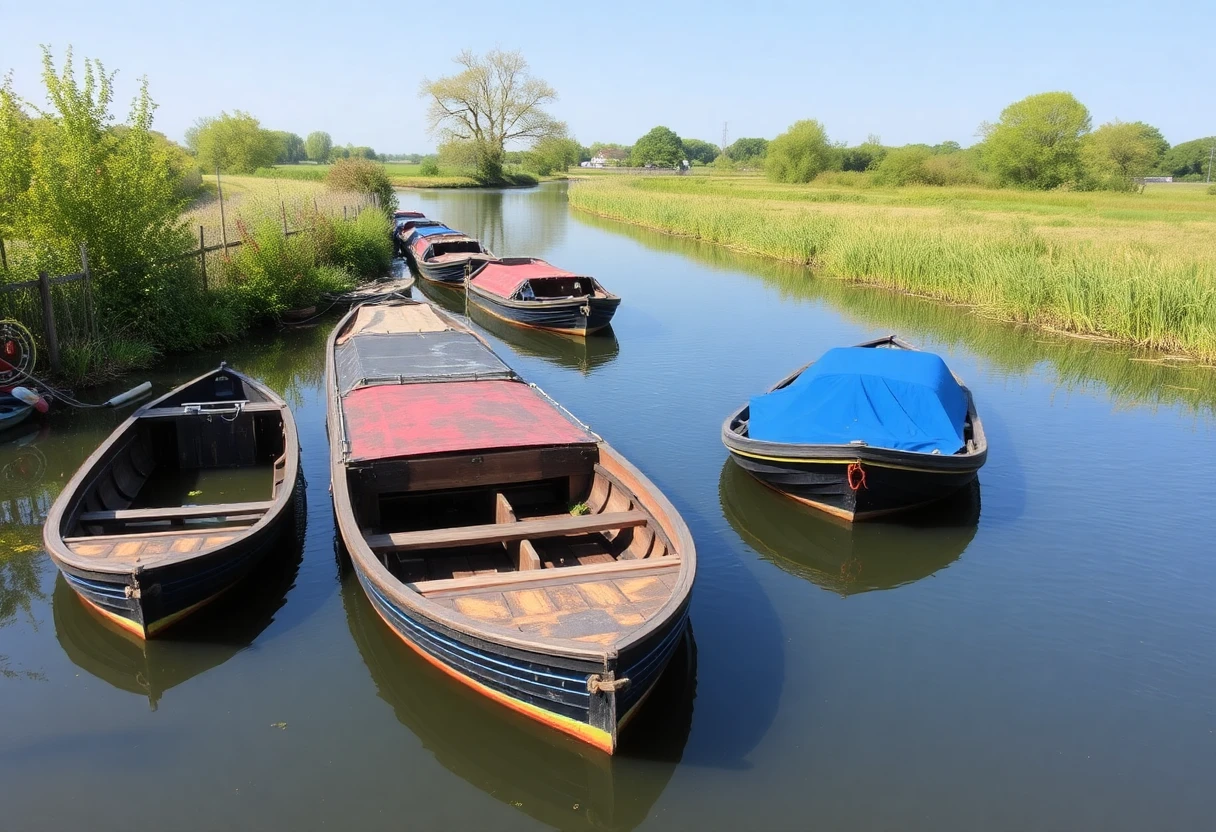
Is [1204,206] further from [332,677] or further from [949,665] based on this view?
[332,677]

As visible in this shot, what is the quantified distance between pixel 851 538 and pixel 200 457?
27.5 ft

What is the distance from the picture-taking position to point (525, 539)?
7730 mm

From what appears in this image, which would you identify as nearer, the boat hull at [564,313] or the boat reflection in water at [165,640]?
the boat reflection in water at [165,640]

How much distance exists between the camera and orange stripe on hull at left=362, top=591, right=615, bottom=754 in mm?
5785

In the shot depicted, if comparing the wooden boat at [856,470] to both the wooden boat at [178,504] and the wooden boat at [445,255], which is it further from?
the wooden boat at [445,255]

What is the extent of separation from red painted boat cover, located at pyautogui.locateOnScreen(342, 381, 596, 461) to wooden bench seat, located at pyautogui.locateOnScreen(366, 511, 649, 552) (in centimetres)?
101

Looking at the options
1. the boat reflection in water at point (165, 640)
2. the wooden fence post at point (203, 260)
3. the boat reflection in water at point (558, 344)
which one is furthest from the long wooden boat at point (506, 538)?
the wooden fence post at point (203, 260)

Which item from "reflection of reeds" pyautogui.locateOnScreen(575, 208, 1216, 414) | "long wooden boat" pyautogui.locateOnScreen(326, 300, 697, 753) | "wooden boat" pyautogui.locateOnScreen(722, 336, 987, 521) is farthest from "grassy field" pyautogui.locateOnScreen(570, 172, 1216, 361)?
"long wooden boat" pyautogui.locateOnScreen(326, 300, 697, 753)

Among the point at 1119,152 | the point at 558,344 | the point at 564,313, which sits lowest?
the point at 558,344

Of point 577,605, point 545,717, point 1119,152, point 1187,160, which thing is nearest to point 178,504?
point 577,605

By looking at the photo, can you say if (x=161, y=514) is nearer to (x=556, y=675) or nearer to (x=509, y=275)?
(x=556, y=675)

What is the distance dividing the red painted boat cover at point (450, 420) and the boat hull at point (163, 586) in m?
1.45

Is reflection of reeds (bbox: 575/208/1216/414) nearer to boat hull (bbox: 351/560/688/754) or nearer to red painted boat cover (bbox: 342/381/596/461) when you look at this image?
red painted boat cover (bbox: 342/381/596/461)

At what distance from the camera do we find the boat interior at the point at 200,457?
9.20 meters
